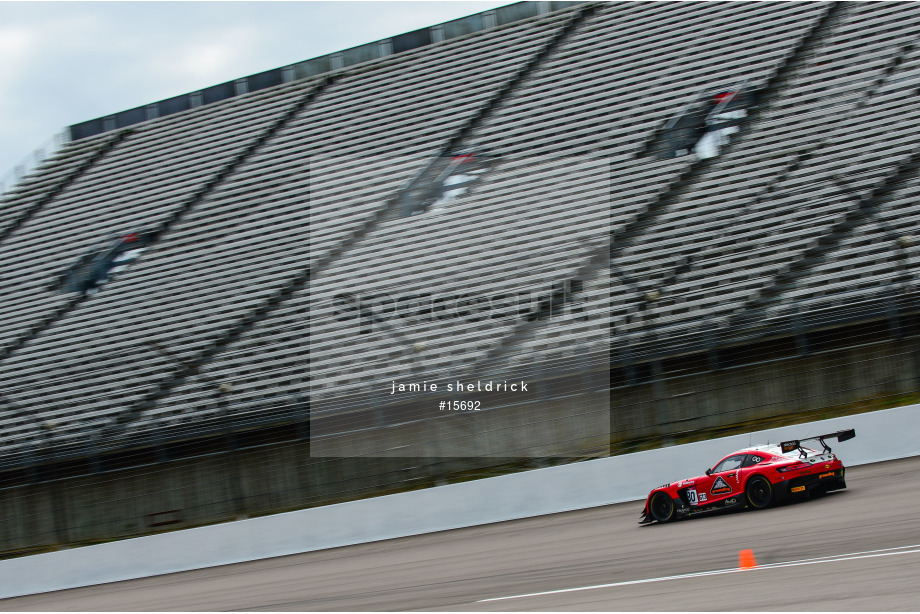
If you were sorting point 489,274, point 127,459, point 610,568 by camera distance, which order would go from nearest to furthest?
point 610,568
point 127,459
point 489,274

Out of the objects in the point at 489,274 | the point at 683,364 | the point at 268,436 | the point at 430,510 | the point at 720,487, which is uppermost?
the point at 489,274

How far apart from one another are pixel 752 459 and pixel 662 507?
115 centimetres

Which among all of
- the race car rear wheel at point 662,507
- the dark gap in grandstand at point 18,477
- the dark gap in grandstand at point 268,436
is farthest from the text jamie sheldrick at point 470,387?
the dark gap in grandstand at point 18,477

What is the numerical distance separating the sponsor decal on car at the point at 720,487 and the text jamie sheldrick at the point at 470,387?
426 cm

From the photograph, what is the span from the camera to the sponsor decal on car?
8.88 m

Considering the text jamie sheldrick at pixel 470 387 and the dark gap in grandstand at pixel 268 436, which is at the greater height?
the text jamie sheldrick at pixel 470 387

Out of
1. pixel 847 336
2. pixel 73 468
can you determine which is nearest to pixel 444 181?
pixel 847 336

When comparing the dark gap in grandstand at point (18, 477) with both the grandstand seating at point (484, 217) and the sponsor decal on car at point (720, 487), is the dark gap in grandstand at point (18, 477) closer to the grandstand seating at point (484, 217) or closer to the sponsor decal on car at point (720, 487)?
the grandstand seating at point (484, 217)

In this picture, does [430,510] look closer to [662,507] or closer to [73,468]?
[662,507]

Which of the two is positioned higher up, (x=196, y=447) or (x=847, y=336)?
(x=847, y=336)

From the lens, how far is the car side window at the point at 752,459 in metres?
8.60

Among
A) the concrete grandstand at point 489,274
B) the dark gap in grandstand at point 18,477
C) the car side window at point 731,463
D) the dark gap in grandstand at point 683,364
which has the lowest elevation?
the car side window at point 731,463

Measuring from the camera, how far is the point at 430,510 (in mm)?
11969

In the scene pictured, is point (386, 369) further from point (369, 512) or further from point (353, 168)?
point (353, 168)
